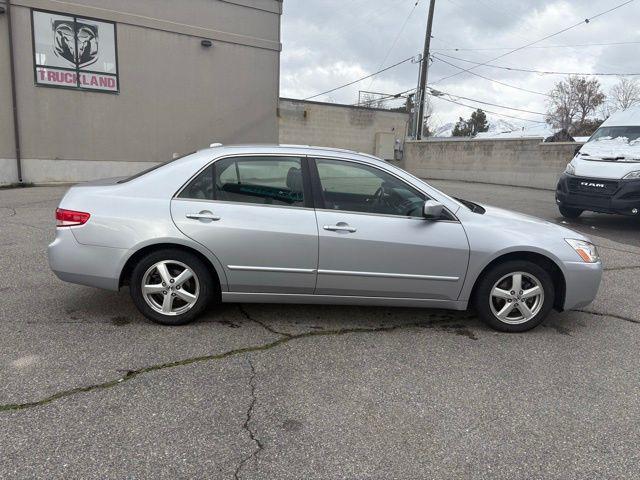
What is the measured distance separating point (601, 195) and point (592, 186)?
253mm

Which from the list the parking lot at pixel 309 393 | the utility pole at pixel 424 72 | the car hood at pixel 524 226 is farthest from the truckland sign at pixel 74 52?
the utility pole at pixel 424 72

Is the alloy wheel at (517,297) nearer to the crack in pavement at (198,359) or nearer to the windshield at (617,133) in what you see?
the crack in pavement at (198,359)

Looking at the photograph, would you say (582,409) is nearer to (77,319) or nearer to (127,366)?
(127,366)

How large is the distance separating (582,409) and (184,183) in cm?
328

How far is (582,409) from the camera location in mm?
2982

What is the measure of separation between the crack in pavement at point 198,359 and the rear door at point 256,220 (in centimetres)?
40

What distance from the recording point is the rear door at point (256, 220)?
12.4ft

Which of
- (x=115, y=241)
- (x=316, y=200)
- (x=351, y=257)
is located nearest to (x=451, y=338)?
(x=351, y=257)

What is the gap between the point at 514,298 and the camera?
401 centimetres

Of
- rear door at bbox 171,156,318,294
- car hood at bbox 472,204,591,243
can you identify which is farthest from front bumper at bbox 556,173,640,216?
rear door at bbox 171,156,318,294

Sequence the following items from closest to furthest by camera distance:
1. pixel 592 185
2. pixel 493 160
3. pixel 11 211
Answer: pixel 592 185 < pixel 11 211 < pixel 493 160

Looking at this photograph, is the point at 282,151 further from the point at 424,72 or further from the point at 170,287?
the point at 424,72

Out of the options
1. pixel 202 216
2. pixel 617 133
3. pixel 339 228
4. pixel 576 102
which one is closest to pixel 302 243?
pixel 339 228

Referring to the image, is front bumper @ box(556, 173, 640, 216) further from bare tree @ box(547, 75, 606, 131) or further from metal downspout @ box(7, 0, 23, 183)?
bare tree @ box(547, 75, 606, 131)
